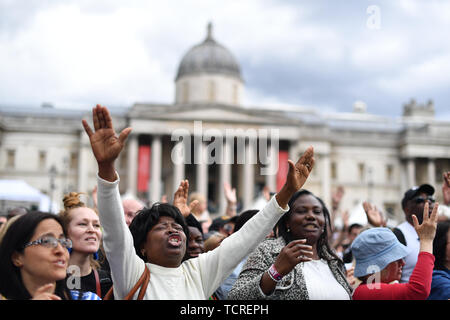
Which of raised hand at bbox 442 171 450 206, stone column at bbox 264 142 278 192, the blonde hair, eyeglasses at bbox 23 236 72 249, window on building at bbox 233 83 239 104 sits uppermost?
window on building at bbox 233 83 239 104

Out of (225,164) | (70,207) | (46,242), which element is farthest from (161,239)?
(225,164)

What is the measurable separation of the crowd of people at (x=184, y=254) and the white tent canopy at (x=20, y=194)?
608 inches

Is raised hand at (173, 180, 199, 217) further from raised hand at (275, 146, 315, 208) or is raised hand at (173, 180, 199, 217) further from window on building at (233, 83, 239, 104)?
window on building at (233, 83, 239, 104)

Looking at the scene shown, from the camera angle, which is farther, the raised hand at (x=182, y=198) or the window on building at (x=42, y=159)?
the window on building at (x=42, y=159)

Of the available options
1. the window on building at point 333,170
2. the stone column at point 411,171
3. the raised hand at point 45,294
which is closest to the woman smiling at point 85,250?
the raised hand at point 45,294

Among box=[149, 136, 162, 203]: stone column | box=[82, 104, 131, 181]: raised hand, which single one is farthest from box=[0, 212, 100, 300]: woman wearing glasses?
box=[149, 136, 162, 203]: stone column

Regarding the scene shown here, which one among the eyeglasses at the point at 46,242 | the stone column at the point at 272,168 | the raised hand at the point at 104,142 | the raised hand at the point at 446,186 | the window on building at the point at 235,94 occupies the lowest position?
the eyeglasses at the point at 46,242

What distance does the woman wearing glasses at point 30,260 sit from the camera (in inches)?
126

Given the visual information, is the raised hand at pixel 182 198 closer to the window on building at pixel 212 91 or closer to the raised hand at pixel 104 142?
the raised hand at pixel 104 142

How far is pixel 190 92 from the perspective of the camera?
2183 inches

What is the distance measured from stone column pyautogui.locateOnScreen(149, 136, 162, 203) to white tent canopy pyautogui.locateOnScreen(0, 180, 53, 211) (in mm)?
25230

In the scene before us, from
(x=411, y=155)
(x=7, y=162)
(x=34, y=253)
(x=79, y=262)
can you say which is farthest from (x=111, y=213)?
(x=411, y=155)

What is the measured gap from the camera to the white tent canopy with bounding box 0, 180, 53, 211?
19938 mm
